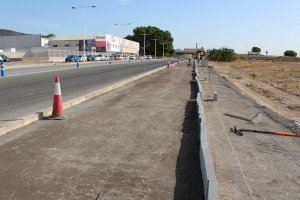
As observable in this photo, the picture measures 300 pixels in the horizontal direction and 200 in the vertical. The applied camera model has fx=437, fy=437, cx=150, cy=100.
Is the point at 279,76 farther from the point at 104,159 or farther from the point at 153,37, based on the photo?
the point at 153,37

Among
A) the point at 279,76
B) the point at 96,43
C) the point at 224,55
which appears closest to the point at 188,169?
the point at 279,76

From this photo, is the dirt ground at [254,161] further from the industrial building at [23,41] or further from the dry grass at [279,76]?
the industrial building at [23,41]

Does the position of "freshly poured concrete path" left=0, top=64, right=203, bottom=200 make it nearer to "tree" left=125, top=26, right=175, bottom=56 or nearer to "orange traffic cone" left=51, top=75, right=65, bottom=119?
"orange traffic cone" left=51, top=75, right=65, bottom=119

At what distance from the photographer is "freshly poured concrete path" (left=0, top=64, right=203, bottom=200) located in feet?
16.4

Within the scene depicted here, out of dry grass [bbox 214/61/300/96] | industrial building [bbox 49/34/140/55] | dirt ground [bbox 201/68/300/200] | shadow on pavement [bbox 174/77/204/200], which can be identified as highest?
industrial building [bbox 49/34/140/55]

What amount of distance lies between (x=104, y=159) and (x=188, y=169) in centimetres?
126

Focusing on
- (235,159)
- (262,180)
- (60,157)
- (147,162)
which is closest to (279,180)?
(262,180)

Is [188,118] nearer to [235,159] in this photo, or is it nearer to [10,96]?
[235,159]

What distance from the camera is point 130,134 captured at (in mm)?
8289

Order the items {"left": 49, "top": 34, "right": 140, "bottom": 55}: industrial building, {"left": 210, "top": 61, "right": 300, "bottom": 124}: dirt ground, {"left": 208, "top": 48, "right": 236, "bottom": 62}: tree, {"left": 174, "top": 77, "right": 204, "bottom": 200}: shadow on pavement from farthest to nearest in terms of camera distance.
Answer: {"left": 49, "top": 34, "right": 140, "bottom": 55}: industrial building, {"left": 208, "top": 48, "right": 236, "bottom": 62}: tree, {"left": 210, "top": 61, "right": 300, "bottom": 124}: dirt ground, {"left": 174, "top": 77, "right": 204, "bottom": 200}: shadow on pavement

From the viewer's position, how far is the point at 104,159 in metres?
6.34

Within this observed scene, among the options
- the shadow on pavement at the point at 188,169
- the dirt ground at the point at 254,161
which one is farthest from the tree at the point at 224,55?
the shadow on pavement at the point at 188,169

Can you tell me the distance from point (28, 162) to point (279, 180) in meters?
3.42

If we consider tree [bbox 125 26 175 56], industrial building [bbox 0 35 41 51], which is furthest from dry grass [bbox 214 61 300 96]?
tree [bbox 125 26 175 56]
